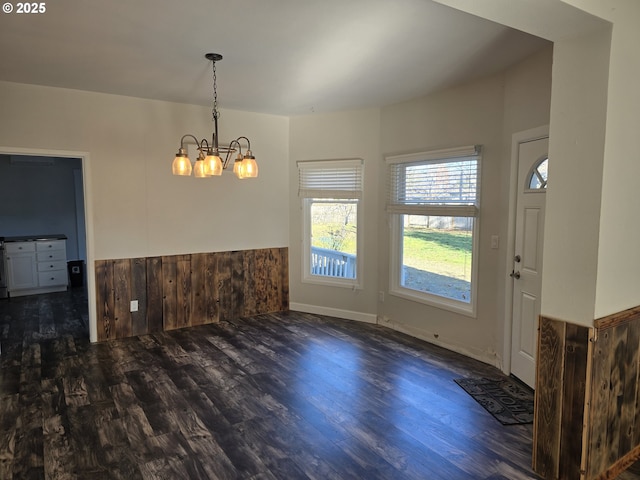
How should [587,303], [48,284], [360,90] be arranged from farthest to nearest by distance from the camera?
[48,284] < [360,90] < [587,303]

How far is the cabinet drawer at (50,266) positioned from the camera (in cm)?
653

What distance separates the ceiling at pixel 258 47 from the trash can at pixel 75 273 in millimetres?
3893

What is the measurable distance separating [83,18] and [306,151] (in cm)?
312

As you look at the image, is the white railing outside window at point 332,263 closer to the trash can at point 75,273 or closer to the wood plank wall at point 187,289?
the wood plank wall at point 187,289

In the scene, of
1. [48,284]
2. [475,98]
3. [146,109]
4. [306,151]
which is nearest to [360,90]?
[475,98]

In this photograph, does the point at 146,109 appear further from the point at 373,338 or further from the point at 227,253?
the point at 373,338

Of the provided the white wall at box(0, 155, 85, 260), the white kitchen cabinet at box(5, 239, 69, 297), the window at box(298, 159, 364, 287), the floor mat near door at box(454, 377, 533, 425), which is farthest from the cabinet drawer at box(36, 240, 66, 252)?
the floor mat near door at box(454, 377, 533, 425)

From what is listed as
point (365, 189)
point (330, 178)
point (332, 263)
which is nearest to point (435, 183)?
point (365, 189)

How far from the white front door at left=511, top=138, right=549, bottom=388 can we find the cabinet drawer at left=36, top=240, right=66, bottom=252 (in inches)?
261

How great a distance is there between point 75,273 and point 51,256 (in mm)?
498

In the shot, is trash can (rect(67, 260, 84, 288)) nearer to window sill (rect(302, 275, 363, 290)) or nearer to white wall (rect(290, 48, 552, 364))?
white wall (rect(290, 48, 552, 364))

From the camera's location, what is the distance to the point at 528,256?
3.31 m

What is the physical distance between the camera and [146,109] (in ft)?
14.9

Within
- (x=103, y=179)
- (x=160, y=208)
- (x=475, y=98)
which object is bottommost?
(x=160, y=208)
